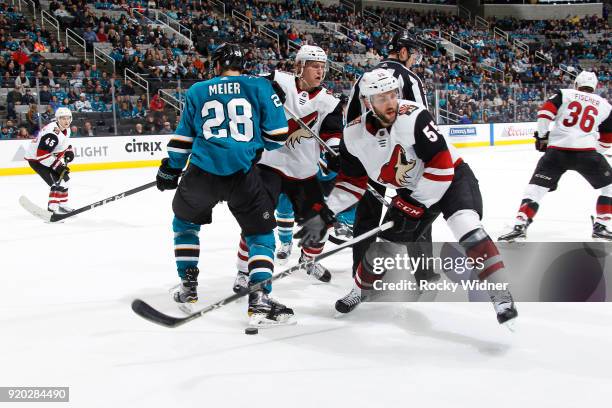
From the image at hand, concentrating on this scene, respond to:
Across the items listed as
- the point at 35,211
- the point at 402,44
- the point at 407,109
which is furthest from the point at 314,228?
the point at 35,211

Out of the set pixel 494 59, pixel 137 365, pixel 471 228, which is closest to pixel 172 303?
pixel 137 365

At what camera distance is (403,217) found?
115 inches

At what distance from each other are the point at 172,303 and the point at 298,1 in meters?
18.7

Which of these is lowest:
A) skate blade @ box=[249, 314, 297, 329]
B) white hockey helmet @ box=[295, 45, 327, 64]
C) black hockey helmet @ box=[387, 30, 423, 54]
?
skate blade @ box=[249, 314, 297, 329]

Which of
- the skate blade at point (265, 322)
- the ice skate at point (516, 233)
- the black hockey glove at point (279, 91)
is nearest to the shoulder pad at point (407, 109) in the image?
the black hockey glove at point (279, 91)

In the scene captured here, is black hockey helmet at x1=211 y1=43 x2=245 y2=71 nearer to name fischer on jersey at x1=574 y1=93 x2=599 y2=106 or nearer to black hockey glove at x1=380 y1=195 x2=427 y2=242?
black hockey glove at x1=380 y1=195 x2=427 y2=242

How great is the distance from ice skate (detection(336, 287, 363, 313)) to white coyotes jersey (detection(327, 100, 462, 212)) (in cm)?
44

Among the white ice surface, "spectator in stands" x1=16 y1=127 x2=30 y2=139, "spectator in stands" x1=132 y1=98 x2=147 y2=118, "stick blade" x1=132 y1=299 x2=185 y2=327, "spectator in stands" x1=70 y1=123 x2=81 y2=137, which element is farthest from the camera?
"spectator in stands" x1=132 y1=98 x2=147 y2=118

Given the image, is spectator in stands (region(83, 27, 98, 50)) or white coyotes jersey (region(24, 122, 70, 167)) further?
spectator in stands (region(83, 27, 98, 50))

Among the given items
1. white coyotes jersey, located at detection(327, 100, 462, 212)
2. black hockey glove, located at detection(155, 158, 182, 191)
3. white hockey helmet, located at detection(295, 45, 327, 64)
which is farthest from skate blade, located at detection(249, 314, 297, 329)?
white hockey helmet, located at detection(295, 45, 327, 64)

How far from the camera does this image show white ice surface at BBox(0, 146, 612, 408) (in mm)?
2141

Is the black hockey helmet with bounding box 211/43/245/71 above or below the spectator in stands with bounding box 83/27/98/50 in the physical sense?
below

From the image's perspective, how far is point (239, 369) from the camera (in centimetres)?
237

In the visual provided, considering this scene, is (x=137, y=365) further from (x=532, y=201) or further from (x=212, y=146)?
(x=532, y=201)
